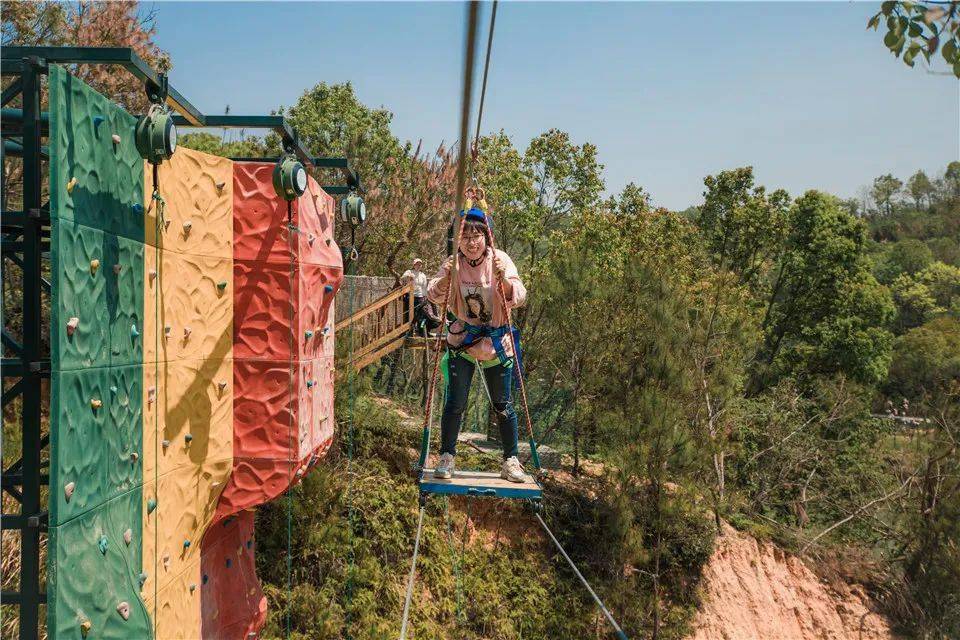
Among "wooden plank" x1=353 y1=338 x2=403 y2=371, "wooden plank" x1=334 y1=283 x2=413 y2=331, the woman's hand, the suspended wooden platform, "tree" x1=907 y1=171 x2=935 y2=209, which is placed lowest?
the suspended wooden platform

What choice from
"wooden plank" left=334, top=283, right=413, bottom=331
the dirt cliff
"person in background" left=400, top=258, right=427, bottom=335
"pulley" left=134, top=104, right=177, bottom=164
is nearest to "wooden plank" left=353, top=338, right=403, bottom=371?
"person in background" left=400, top=258, right=427, bottom=335

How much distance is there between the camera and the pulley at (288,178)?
5.23 metres

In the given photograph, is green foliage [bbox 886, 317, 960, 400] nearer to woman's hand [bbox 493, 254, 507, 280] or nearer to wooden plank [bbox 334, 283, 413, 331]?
wooden plank [bbox 334, 283, 413, 331]

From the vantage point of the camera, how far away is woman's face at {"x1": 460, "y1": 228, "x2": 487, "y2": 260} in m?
Result: 5.41

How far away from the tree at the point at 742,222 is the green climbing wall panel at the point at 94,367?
68.8 feet

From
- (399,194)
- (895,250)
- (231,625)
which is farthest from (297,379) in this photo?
(895,250)

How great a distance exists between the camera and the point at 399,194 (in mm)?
15297

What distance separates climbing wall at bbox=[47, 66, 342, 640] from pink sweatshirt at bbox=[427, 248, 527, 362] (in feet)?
4.42

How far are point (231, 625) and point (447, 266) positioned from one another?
3.98 meters

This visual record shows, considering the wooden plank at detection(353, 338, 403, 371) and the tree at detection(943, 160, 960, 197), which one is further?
the tree at detection(943, 160, 960, 197)

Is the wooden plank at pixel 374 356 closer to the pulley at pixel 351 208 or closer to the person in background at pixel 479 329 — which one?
the pulley at pixel 351 208

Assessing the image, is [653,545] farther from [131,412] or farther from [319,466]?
[131,412]

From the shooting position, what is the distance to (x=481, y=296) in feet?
18.1

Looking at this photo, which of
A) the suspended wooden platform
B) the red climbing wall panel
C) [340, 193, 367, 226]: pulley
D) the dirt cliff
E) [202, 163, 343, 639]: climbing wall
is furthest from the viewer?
the dirt cliff
